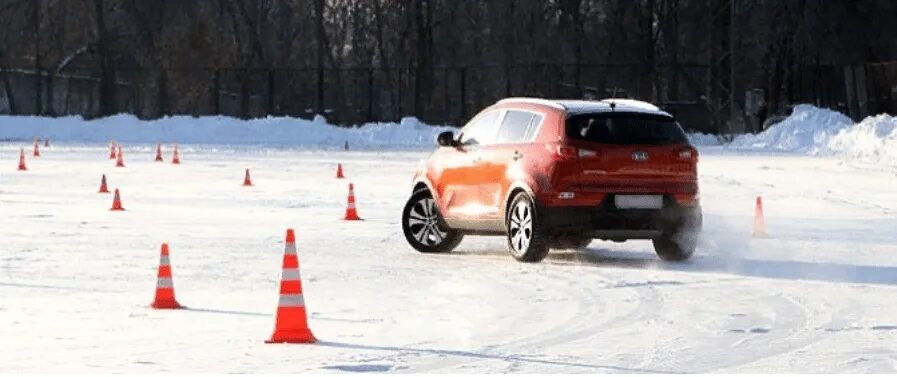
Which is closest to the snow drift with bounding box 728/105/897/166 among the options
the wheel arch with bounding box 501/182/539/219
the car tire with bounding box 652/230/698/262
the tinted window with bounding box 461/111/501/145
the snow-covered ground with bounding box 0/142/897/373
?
the snow-covered ground with bounding box 0/142/897/373

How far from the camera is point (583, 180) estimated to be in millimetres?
17250

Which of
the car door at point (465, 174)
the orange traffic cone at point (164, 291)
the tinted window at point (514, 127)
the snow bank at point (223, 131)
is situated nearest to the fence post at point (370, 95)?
the snow bank at point (223, 131)

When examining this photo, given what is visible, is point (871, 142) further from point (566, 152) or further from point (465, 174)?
point (566, 152)

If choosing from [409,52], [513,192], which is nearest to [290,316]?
[513,192]

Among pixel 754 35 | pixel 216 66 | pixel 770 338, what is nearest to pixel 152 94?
pixel 216 66

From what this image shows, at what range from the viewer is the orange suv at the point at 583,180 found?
56.4ft

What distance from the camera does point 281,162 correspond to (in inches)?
1692

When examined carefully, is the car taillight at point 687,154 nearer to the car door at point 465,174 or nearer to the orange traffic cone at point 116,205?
the car door at point 465,174

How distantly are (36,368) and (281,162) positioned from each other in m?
32.6

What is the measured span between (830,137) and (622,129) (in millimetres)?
30945

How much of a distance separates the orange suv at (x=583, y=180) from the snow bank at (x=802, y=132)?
30286 millimetres

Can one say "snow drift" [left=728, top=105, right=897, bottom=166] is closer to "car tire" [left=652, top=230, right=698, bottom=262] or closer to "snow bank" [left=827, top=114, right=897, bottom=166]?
"snow bank" [left=827, top=114, right=897, bottom=166]

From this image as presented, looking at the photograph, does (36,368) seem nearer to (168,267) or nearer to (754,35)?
(168,267)

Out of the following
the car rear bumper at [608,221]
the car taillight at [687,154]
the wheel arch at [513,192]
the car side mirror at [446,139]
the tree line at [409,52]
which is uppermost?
the tree line at [409,52]
